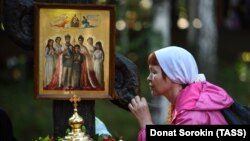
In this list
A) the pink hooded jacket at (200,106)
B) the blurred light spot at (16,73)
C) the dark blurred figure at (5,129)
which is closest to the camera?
the pink hooded jacket at (200,106)

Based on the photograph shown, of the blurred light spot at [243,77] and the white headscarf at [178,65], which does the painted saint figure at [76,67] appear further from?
the blurred light spot at [243,77]

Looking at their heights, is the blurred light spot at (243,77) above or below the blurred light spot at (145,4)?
below

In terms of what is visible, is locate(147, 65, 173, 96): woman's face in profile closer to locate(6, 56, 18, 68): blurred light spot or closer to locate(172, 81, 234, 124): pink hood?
locate(172, 81, 234, 124): pink hood

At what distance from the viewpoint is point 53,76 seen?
259 inches

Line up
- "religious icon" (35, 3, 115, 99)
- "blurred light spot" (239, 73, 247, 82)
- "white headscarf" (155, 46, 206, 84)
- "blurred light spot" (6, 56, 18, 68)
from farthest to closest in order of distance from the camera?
"blurred light spot" (6, 56, 18, 68)
"blurred light spot" (239, 73, 247, 82)
"religious icon" (35, 3, 115, 99)
"white headscarf" (155, 46, 206, 84)

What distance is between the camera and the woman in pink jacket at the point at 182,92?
6109 mm

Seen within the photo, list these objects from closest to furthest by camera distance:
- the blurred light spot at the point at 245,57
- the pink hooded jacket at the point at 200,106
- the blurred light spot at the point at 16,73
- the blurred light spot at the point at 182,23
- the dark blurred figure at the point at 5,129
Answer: the pink hooded jacket at the point at 200,106
the dark blurred figure at the point at 5,129
the blurred light spot at the point at 16,73
the blurred light spot at the point at 245,57
the blurred light spot at the point at 182,23

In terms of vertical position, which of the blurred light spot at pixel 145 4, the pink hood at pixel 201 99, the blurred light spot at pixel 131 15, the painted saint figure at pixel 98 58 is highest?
the blurred light spot at pixel 145 4

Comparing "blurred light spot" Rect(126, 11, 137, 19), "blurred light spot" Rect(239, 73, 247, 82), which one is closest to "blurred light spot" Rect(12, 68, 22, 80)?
"blurred light spot" Rect(126, 11, 137, 19)

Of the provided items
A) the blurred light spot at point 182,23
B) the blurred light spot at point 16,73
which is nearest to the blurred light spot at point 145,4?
the blurred light spot at point 182,23

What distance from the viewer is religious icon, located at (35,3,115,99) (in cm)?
657

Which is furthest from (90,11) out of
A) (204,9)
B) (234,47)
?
(234,47)

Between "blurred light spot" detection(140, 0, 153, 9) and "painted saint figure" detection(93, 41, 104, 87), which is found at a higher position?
"blurred light spot" detection(140, 0, 153, 9)

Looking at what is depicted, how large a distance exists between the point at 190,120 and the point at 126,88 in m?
0.84
